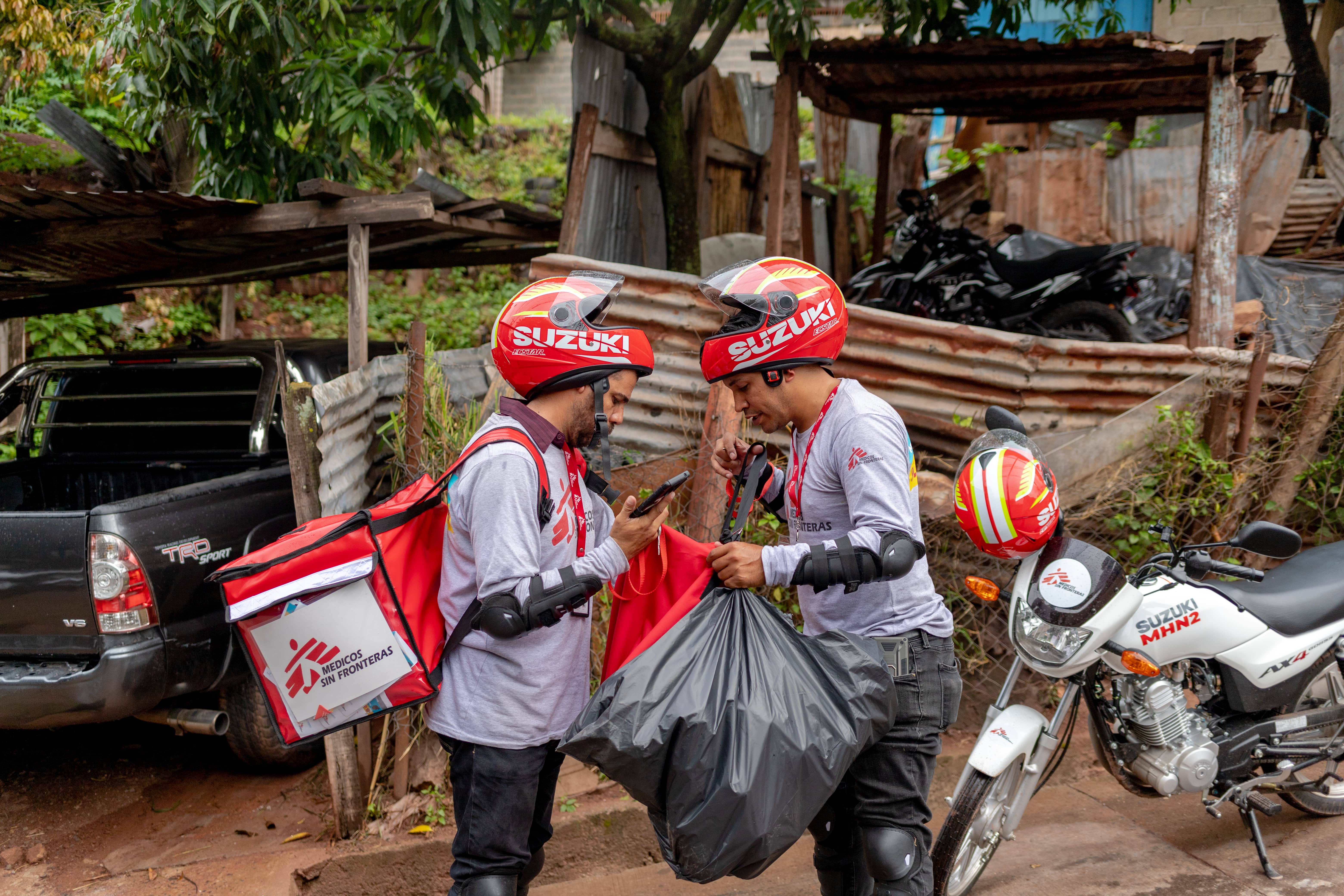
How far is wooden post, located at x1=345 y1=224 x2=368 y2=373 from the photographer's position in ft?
14.3

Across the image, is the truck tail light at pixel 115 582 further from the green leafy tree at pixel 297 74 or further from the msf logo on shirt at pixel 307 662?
the green leafy tree at pixel 297 74

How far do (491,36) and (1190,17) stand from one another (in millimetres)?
9692

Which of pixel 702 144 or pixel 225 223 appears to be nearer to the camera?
pixel 225 223

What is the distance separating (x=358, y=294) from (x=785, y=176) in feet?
7.91

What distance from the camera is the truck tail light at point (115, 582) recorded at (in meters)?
3.42

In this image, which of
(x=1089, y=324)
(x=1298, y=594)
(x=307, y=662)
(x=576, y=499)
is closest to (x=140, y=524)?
(x=307, y=662)

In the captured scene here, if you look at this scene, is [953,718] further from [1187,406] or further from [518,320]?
[1187,406]

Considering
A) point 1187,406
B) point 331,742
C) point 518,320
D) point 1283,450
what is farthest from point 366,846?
point 1283,450

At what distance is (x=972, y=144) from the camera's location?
11469 mm

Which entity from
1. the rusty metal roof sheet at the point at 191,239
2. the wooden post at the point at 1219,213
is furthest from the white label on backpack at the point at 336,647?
the wooden post at the point at 1219,213

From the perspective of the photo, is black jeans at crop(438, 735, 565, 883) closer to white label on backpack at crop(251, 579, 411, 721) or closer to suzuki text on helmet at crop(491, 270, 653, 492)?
white label on backpack at crop(251, 579, 411, 721)

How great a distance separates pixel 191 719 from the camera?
3719mm

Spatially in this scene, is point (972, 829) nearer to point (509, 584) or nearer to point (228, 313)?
point (509, 584)

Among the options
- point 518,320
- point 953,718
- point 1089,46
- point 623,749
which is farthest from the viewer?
point 1089,46
